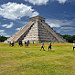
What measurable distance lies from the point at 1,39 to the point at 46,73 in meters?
116

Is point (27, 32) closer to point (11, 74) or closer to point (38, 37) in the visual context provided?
point (38, 37)

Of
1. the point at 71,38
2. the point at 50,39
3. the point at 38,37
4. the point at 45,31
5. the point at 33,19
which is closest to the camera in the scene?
the point at 38,37

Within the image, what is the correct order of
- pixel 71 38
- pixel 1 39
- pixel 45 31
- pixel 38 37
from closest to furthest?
pixel 38 37 < pixel 45 31 < pixel 71 38 < pixel 1 39

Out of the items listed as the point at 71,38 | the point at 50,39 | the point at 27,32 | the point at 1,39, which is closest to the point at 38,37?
the point at 50,39

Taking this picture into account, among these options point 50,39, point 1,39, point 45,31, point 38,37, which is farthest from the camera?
point 1,39

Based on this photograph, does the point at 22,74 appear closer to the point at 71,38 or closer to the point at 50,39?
the point at 50,39

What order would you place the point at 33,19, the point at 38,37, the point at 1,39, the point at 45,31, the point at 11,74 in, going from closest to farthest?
the point at 11,74 → the point at 38,37 → the point at 45,31 → the point at 33,19 → the point at 1,39

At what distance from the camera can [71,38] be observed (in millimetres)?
100312

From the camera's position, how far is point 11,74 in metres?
5.93

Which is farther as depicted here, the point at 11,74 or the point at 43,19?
the point at 43,19

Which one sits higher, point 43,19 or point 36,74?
point 43,19

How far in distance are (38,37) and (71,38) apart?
54.5 m

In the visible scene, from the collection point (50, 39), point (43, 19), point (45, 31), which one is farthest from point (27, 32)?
point (43, 19)

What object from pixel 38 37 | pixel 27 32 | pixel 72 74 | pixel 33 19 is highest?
pixel 33 19
